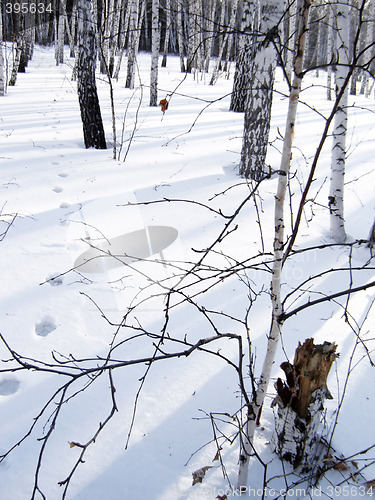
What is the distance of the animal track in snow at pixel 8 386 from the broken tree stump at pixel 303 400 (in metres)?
1.40

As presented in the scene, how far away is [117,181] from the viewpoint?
15.4ft

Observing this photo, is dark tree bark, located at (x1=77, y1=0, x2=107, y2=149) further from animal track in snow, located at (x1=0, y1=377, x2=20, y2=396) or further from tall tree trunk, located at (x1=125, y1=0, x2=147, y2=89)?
tall tree trunk, located at (x1=125, y1=0, x2=147, y2=89)

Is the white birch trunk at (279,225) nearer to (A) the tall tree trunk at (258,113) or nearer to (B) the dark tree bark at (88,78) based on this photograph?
(A) the tall tree trunk at (258,113)

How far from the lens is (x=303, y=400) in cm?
173

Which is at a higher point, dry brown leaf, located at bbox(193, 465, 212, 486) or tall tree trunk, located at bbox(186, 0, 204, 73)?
tall tree trunk, located at bbox(186, 0, 204, 73)

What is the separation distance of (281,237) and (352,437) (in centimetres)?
134

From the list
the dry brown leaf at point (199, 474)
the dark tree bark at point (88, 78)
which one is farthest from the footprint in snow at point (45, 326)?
the dark tree bark at point (88, 78)

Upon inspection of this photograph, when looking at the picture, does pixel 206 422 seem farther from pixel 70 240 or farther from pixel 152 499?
pixel 70 240

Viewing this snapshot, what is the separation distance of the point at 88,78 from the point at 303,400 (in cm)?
518

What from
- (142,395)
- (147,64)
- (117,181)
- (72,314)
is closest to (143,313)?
(72,314)

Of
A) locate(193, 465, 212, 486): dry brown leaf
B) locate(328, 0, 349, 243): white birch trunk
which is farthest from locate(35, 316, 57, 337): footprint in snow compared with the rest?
locate(328, 0, 349, 243): white birch trunk

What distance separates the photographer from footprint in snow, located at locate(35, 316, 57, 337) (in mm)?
2496

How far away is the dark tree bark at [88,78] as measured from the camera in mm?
5099

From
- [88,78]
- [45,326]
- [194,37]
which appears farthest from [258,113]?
[194,37]
